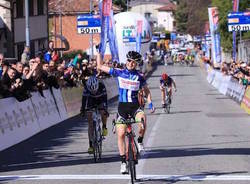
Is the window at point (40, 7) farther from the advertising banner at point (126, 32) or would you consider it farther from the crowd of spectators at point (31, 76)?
the crowd of spectators at point (31, 76)

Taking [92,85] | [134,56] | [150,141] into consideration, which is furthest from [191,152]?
[134,56]

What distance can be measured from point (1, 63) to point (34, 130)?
2.25m

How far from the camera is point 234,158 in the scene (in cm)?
1326

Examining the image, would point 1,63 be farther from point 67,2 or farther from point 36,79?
point 67,2

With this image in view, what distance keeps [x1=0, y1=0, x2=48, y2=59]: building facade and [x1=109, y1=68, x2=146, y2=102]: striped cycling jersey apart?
2649 cm

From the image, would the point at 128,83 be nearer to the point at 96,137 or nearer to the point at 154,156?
the point at 96,137

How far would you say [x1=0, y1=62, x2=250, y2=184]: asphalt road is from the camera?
1107 cm

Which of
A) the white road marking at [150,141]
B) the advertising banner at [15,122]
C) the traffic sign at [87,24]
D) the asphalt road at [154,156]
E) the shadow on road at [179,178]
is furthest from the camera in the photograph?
the traffic sign at [87,24]

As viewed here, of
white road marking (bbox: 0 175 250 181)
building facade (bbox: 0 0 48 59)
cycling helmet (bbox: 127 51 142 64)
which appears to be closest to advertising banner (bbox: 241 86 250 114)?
building facade (bbox: 0 0 48 59)

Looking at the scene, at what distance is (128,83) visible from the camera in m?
11.0

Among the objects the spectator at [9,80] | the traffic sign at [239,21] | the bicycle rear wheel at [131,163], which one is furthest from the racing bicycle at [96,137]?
the traffic sign at [239,21]

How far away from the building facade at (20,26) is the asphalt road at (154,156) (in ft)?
52.5

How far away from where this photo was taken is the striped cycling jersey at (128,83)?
11031 millimetres

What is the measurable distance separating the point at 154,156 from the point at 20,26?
90.1 feet
